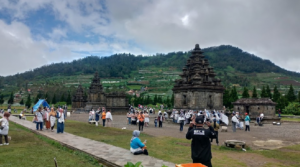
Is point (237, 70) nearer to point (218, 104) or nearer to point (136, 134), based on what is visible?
point (218, 104)

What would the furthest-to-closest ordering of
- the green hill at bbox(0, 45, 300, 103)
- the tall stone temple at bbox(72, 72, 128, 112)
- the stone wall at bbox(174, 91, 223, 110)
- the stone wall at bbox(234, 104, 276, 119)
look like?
1. the green hill at bbox(0, 45, 300, 103)
2. the tall stone temple at bbox(72, 72, 128, 112)
3. the stone wall at bbox(234, 104, 276, 119)
4. the stone wall at bbox(174, 91, 223, 110)

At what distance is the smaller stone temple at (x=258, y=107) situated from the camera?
1345 inches

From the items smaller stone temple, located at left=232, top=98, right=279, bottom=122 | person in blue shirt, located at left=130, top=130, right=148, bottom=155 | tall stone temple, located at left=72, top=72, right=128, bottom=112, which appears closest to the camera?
person in blue shirt, located at left=130, top=130, right=148, bottom=155

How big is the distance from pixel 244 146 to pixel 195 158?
24.3 ft

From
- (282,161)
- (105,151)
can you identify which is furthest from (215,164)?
(105,151)

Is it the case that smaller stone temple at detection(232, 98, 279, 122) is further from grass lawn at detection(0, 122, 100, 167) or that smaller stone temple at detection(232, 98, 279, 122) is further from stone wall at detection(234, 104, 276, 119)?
grass lawn at detection(0, 122, 100, 167)

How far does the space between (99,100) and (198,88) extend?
1334 inches

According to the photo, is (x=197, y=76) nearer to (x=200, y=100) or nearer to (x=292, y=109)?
(x=200, y=100)

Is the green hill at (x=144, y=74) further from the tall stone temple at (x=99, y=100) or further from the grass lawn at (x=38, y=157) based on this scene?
the grass lawn at (x=38, y=157)

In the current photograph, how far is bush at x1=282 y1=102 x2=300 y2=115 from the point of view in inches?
1812

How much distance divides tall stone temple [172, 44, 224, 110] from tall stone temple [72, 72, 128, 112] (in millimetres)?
19730

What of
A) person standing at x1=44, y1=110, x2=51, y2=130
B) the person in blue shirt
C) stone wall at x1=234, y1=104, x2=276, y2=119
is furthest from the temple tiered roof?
the person in blue shirt

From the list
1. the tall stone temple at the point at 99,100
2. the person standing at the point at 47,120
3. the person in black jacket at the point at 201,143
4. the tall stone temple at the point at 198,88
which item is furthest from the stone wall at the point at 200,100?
the person in black jacket at the point at 201,143

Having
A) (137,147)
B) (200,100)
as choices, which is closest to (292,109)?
(200,100)
